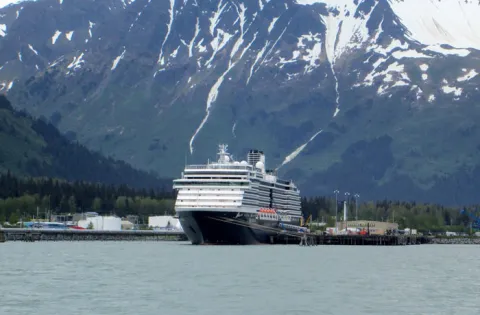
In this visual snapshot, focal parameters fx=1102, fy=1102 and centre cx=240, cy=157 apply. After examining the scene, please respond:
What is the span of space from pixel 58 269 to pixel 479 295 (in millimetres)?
51100

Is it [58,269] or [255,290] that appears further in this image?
[58,269]

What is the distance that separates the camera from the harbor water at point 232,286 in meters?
88.2

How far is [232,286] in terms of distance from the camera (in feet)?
347

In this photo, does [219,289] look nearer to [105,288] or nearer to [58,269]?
[105,288]

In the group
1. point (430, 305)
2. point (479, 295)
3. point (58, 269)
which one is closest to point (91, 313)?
point (430, 305)

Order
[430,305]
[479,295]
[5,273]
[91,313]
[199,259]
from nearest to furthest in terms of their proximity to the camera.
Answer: [91,313] < [430,305] < [479,295] < [5,273] < [199,259]

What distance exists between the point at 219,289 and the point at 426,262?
61.8m

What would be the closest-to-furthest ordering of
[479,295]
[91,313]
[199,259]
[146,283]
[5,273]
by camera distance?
[91,313] < [479,295] < [146,283] < [5,273] < [199,259]

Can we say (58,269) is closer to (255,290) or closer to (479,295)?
(255,290)

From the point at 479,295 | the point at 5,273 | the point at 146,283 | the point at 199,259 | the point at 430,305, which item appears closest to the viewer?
the point at 430,305

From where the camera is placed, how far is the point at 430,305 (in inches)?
3575

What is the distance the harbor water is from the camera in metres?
88.2

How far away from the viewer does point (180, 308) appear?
8794cm

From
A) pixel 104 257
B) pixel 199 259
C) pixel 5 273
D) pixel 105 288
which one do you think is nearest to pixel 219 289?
pixel 105 288
